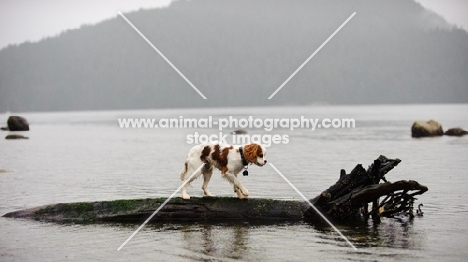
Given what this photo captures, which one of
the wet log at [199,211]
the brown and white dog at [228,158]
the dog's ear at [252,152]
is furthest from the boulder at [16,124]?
the dog's ear at [252,152]

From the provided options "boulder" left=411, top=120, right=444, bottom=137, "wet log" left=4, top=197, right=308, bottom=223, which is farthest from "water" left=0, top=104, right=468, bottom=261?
"boulder" left=411, top=120, right=444, bottom=137

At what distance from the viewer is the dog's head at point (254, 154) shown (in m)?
15.1

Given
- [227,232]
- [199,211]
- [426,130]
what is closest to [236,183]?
[199,211]

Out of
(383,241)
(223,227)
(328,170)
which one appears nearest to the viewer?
(383,241)

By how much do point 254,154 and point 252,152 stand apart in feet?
0.25

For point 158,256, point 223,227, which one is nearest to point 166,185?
point 223,227

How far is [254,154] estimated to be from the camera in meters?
15.0

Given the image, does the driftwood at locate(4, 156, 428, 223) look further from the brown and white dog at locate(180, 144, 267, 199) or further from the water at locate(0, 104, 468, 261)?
the brown and white dog at locate(180, 144, 267, 199)

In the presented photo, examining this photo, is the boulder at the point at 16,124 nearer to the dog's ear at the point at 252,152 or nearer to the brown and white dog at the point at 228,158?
the brown and white dog at the point at 228,158

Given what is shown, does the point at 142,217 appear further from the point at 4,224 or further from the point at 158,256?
the point at 4,224

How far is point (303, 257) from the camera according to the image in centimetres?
1263

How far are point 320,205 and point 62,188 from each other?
601 inches

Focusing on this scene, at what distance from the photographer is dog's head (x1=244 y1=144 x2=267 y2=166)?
1505 cm

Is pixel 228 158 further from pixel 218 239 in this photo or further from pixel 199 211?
pixel 218 239
